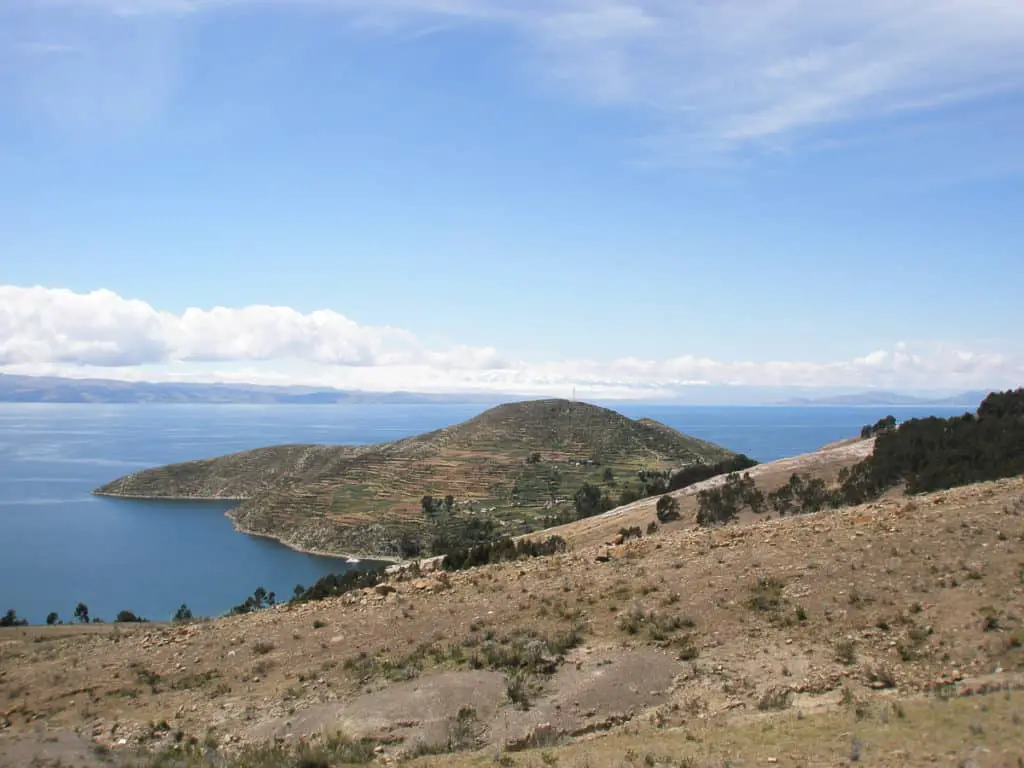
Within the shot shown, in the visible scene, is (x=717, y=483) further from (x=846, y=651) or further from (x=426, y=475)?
(x=426, y=475)

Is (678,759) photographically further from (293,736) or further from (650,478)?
(650,478)

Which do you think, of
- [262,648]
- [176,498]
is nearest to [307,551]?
[176,498]

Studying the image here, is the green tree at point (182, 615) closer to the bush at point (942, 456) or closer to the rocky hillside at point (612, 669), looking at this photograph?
the rocky hillside at point (612, 669)

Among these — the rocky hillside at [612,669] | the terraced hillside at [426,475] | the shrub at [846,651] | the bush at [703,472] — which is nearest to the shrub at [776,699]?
the rocky hillside at [612,669]

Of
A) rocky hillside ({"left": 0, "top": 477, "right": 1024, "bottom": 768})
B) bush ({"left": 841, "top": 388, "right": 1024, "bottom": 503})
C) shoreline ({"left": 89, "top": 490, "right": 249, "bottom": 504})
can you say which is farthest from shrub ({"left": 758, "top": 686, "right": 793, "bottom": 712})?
shoreline ({"left": 89, "top": 490, "right": 249, "bottom": 504})

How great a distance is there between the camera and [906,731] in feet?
26.2

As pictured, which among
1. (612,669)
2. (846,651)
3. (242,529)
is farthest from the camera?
(242,529)

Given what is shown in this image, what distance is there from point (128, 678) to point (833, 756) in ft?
42.1

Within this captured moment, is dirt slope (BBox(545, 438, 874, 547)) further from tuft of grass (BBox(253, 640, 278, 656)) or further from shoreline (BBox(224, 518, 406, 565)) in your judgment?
shoreline (BBox(224, 518, 406, 565))

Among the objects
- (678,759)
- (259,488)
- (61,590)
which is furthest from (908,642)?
(259,488)

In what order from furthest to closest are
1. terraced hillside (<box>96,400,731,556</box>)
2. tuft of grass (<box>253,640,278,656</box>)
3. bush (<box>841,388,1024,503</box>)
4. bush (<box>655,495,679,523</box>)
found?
terraced hillside (<box>96,400,731,556</box>) < bush (<box>655,495,679,523</box>) < bush (<box>841,388,1024,503</box>) < tuft of grass (<box>253,640,278,656</box>)

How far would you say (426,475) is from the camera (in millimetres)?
115312

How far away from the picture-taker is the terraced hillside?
93.9 meters

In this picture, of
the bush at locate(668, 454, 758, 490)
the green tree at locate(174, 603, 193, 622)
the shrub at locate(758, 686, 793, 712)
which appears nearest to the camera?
the shrub at locate(758, 686, 793, 712)
